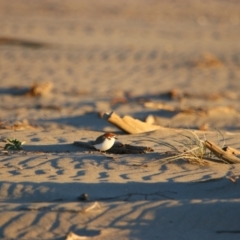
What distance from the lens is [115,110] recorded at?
11.4m

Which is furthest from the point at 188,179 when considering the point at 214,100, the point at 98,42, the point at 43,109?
the point at 98,42

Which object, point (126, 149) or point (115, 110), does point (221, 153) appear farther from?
point (115, 110)

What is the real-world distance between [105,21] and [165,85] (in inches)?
370

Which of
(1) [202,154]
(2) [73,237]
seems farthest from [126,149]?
(2) [73,237]

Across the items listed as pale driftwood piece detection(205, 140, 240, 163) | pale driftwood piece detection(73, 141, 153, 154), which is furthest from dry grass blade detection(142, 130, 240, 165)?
pale driftwood piece detection(73, 141, 153, 154)

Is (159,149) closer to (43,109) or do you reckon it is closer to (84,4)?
(43,109)

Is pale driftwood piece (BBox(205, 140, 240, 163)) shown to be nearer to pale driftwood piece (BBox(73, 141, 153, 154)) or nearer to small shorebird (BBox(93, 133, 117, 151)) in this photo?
pale driftwood piece (BBox(73, 141, 153, 154))

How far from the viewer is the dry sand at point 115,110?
5066mm

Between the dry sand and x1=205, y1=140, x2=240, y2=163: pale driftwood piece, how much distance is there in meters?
0.07

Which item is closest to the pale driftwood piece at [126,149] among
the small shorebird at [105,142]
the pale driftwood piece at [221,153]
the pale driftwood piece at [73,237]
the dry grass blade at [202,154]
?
the small shorebird at [105,142]

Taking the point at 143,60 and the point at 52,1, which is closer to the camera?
the point at 143,60

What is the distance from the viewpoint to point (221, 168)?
6.21 metres

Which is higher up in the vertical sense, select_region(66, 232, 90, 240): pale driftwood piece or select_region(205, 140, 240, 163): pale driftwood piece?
select_region(205, 140, 240, 163): pale driftwood piece

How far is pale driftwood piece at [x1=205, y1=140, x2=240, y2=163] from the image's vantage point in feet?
20.4
